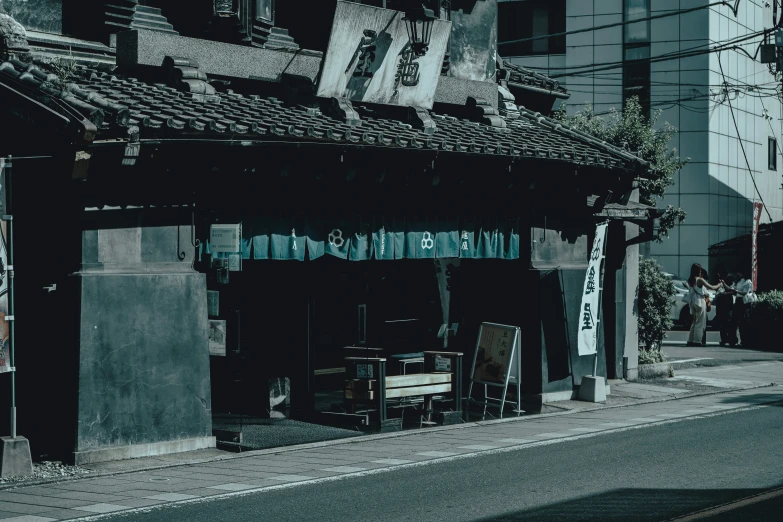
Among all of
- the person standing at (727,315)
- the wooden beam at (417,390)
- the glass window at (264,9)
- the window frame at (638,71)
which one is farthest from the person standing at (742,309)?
the glass window at (264,9)

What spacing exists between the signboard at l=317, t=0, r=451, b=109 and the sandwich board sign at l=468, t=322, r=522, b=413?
4.22m

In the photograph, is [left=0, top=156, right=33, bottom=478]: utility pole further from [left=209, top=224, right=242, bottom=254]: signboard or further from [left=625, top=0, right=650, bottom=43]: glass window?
[left=625, top=0, right=650, bottom=43]: glass window

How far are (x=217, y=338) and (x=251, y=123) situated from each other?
294 cm

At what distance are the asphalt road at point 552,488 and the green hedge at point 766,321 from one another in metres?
16.4

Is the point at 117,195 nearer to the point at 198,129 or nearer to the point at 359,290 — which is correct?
the point at 198,129

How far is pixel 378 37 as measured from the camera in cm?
1734

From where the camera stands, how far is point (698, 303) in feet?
95.8

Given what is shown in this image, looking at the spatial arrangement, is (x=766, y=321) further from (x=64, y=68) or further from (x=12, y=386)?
(x=12, y=386)

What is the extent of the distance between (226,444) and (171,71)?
5.57 m

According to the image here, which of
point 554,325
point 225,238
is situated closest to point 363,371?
point 225,238

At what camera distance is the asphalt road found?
9758 mm

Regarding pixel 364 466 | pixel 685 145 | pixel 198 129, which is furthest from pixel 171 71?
pixel 685 145

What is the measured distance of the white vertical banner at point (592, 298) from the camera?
734 inches

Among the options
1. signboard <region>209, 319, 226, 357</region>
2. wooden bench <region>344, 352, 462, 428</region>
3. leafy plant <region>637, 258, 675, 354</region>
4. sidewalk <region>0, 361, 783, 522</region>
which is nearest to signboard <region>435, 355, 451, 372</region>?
wooden bench <region>344, 352, 462, 428</region>
